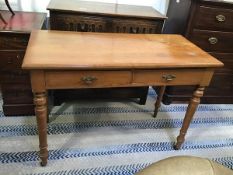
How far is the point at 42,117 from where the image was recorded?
1.20 meters

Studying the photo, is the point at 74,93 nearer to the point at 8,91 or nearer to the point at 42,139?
the point at 8,91

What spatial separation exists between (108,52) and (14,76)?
0.75 m

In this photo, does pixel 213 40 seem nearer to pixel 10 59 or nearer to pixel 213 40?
pixel 213 40

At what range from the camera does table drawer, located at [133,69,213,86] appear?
121 cm

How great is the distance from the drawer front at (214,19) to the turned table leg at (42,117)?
128 cm

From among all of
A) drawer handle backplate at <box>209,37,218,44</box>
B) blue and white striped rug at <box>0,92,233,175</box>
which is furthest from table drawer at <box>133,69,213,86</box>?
drawer handle backplate at <box>209,37,218,44</box>

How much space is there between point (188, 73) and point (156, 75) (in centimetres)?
18

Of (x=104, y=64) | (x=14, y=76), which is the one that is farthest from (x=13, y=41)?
(x=104, y=64)

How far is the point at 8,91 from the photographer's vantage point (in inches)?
64.8

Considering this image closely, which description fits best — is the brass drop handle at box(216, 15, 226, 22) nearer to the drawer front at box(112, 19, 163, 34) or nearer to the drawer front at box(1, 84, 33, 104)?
the drawer front at box(112, 19, 163, 34)

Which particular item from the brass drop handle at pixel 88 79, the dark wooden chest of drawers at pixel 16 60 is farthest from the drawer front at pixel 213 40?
the dark wooden chest of drawers at pixel 16 60

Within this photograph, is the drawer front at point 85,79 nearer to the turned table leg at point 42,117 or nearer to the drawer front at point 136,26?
the turned table leg at point 42,117

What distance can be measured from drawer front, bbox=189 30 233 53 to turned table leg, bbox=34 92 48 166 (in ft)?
4.09

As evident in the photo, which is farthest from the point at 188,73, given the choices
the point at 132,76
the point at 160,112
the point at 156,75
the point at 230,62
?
the point at 230,62
